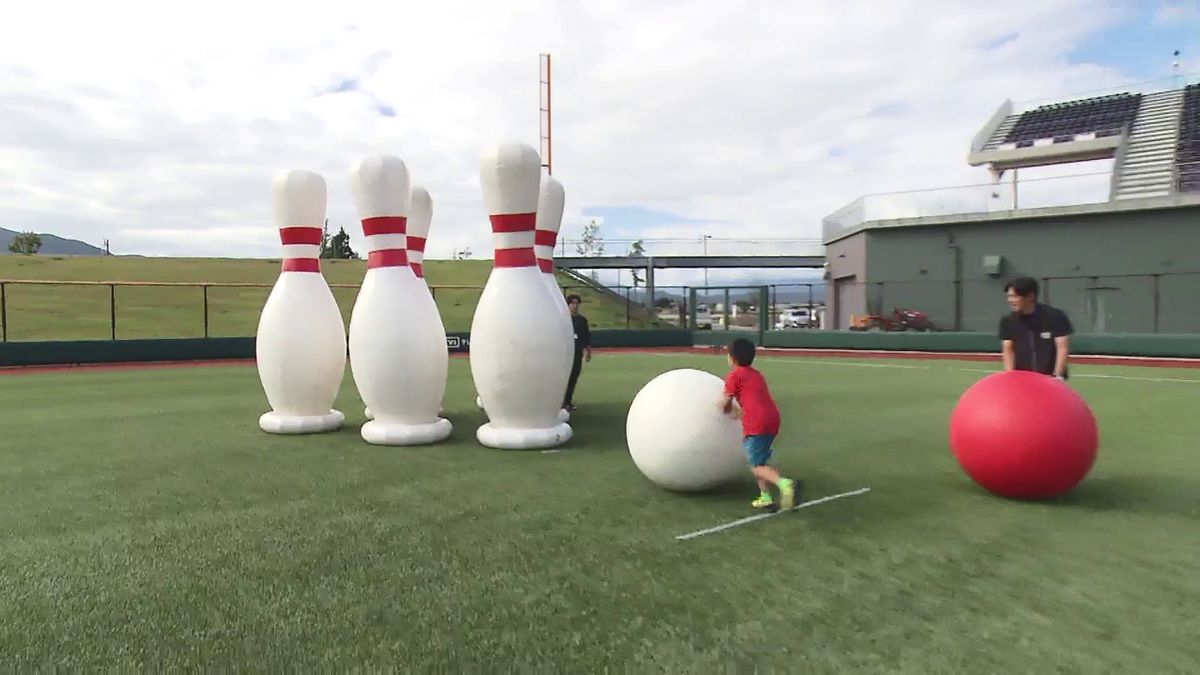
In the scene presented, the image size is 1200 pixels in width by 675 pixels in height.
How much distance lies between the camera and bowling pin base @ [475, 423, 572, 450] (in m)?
5.21

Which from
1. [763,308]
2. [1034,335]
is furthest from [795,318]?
[1034,335]

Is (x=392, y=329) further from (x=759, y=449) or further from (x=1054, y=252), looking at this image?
(x=1054, y=252)

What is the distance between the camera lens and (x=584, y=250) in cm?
3550

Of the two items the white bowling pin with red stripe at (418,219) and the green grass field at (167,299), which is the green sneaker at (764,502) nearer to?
the white bowling pin with red stripe at (418,219)

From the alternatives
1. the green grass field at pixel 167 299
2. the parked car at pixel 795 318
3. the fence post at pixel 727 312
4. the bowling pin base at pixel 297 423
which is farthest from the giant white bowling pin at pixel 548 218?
the parked car at pixel 795 318

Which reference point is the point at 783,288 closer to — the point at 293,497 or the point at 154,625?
the point at 293,497

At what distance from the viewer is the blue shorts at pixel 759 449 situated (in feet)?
12.2

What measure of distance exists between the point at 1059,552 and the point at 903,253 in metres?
21.2

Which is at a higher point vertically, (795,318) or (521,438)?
(795,318)

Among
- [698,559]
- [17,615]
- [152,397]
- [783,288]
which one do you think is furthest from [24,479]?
[783,288]

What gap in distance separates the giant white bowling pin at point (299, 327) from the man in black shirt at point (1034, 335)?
4.63m

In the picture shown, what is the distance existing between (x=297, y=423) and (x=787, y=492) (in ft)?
12.8

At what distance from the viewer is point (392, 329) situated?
17.3ft

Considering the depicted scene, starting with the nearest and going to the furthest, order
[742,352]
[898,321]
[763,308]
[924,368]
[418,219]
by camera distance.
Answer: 1. [742,352]
2. [418,219]
3. [924,368]
4. [763,308]
5. [898,321]
